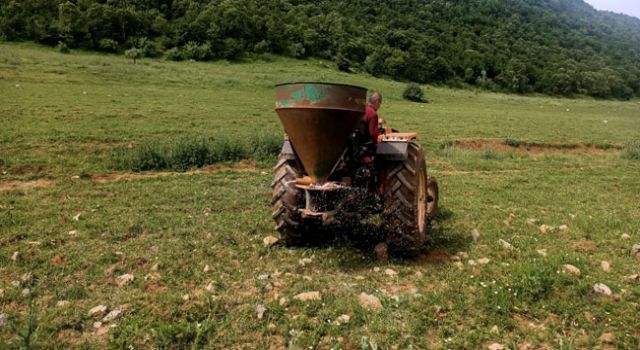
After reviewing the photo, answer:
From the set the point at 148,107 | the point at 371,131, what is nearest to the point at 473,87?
the point at 148,107

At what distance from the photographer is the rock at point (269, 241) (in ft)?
20.0

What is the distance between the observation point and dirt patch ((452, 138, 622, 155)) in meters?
19.2

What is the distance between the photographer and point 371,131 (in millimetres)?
5691

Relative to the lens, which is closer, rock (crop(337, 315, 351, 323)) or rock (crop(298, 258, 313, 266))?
rock (crop(337, 315, 351, 323))

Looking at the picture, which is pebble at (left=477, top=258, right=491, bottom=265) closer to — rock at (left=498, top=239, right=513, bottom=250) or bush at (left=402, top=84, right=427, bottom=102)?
rock at (left=498, top=239, right=513, bottom=250)

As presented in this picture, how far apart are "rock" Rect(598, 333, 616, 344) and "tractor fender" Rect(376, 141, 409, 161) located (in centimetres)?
284

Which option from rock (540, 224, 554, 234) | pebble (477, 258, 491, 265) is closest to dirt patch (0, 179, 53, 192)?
pebble (477, 258, 491, 265)

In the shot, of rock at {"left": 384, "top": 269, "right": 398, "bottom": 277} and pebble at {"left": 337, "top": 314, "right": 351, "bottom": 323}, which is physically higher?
pebble at {"left": 337, "top": 314, "right": 351, "bottom": 323}

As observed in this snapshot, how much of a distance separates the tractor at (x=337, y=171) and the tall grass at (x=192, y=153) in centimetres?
649

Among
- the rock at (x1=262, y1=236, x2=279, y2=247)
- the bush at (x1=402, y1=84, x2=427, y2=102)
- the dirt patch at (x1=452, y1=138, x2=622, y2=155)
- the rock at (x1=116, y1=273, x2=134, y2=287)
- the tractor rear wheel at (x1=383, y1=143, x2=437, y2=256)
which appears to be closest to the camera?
the rock at (x1=116, y1=273, x2=134, y2=287)

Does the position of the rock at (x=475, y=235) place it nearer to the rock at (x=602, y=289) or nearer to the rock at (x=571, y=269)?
the rock at (x=571, y=269)

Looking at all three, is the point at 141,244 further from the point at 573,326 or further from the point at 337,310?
the point at 573,326

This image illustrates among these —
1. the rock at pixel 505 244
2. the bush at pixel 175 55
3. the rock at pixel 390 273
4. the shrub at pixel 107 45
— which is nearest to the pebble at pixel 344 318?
the rock at pixel 390 273

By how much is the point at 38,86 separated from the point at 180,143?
15367 millimetres
